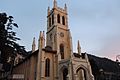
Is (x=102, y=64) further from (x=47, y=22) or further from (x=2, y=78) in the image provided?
(x=2, y=78)

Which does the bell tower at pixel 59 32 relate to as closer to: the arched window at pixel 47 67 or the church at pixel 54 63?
the church at pixel 54 63

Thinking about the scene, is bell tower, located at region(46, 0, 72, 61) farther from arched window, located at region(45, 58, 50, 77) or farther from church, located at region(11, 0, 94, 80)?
arched window, located at region(45, 58, 50, 77)

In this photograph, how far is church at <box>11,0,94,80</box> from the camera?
31484 mm

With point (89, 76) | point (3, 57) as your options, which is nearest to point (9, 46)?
point (3, 57)

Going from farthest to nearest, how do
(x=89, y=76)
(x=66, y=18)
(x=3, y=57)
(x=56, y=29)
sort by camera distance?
(x=66, y=18) → (x=56, y=29) → (x=89, y=76) → (x=3, y=57)

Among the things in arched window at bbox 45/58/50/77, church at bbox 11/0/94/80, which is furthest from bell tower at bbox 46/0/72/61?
arched window at bbox 45/58/50/77

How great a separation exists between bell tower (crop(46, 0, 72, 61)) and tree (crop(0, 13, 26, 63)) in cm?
825

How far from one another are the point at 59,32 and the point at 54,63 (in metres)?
9.70

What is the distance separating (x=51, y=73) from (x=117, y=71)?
977 inches

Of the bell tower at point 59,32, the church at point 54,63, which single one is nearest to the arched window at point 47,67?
the church at point 54,63

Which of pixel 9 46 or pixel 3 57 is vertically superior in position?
pixel 9 46

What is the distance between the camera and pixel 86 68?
109 ft

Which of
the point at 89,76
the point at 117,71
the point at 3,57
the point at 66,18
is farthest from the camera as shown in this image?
the point at 117,71

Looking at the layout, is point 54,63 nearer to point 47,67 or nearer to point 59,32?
point 47,67
